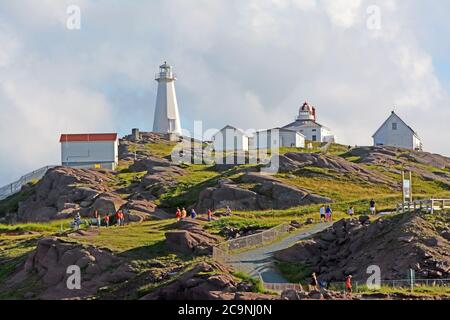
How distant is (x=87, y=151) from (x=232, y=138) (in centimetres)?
1649

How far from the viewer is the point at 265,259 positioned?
1877 inches

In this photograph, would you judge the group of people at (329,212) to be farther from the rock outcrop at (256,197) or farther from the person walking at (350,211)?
the rock outcrop at (256,197)

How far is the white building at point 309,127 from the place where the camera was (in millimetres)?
Answer: 122688

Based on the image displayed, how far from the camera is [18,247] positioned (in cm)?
5666

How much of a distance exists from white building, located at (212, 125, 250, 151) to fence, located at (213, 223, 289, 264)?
161 feet

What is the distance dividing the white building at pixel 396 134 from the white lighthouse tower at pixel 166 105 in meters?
22.8

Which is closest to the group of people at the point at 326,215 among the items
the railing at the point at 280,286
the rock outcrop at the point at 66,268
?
the rock outcrop at the point at 66,268

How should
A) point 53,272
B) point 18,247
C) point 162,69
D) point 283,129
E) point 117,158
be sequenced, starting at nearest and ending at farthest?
point 53,272 < point 18,247 < point 117,158 < point 283,129 < point 162,69

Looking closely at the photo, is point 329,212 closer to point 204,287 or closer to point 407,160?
point 204,287

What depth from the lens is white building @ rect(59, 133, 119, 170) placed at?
93938 mm

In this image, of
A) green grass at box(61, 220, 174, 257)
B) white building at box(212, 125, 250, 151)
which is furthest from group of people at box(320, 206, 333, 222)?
white building at box(212, 125, 250, 151)
